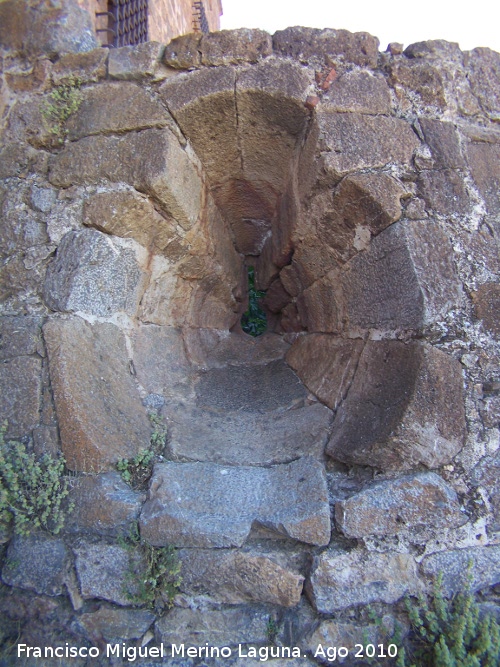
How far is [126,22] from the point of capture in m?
Result: 2.95

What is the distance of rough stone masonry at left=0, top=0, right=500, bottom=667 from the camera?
4.77 feet

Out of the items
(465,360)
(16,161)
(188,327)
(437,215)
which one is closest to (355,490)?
(465,360)

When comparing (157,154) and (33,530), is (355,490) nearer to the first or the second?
(33,530)

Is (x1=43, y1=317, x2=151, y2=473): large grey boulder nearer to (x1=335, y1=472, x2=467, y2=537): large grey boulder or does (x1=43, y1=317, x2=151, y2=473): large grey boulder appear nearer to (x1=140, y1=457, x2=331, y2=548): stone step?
(x1=140, y1=457, x2=331, y2=548): stone step

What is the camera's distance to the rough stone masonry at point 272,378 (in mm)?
1455

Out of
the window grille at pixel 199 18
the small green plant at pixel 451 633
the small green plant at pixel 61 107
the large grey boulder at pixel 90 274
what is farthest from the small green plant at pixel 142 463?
the window grille at pixel 199 18

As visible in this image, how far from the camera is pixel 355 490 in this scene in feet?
5.16

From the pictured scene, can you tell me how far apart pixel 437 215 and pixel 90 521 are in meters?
1.75

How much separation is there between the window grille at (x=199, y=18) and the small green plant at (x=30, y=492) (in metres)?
4.85

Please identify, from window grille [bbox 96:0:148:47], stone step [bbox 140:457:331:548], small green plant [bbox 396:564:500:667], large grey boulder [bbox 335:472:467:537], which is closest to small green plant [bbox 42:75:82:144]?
window grille [bbox 96:0:148:47]

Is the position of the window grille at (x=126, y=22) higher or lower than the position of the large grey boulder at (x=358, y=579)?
higher

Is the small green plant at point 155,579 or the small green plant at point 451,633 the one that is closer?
the small green plant at point 451,633

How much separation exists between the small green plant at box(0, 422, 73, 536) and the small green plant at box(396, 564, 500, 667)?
1.22 meters

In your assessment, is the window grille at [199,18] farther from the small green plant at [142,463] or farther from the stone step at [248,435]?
the small green plant at [142,463]
